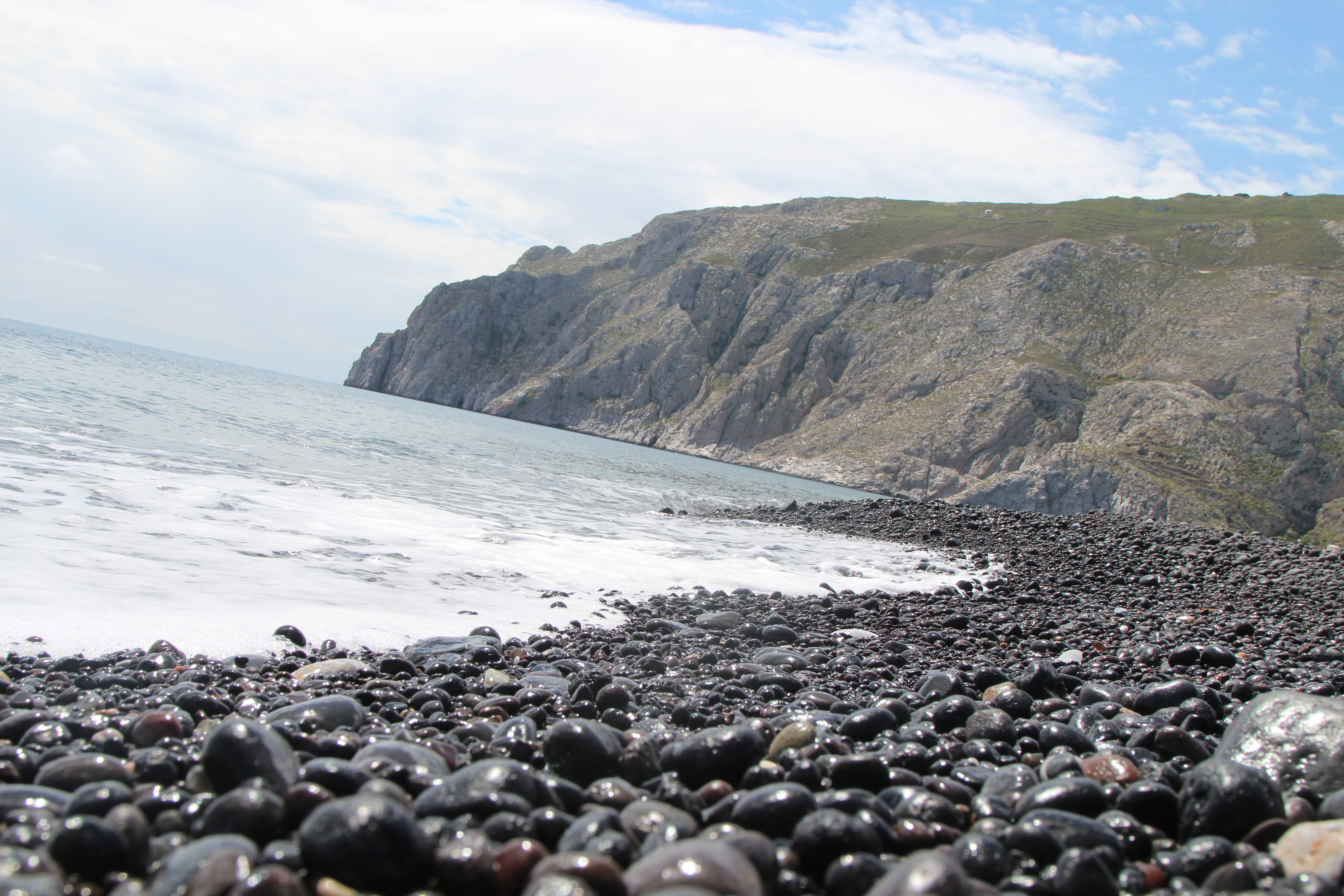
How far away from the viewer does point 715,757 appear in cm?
340

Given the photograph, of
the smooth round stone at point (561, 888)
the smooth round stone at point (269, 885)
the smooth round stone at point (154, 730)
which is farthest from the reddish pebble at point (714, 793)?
the smooth round stone at point (154, 730)

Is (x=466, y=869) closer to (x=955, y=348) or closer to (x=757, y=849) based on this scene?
(x=757, y=849)

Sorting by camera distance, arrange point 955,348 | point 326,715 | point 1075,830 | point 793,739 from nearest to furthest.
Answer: point 1075,830, point 793,739, point 326,715, point 955,348

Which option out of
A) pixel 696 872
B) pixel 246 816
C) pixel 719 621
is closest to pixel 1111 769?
pixel 696 872

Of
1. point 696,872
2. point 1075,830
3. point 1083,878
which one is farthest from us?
point 1075,830

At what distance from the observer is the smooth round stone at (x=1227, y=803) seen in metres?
2.88

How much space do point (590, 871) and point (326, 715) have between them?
2.40 m

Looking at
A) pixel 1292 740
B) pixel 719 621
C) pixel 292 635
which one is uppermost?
pixel 1292 740

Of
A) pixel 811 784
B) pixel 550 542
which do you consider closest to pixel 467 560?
pixel 550 542

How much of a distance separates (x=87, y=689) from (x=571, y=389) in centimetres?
12208

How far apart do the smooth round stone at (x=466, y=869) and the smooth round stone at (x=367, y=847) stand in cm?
6

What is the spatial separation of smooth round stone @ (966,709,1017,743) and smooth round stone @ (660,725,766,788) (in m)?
1.54

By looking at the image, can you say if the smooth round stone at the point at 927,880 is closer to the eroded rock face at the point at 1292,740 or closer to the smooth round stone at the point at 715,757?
the smooth round stone at the point at 715,757

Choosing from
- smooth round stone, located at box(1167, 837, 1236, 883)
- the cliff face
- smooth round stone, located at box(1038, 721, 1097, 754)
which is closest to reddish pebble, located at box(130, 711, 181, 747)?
smooth round stone, located at box(1167, 837, 1236, 883)
